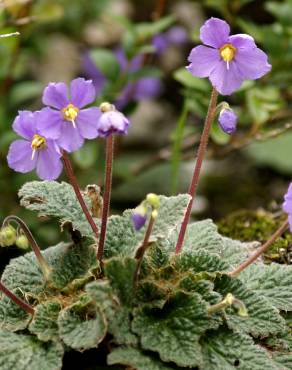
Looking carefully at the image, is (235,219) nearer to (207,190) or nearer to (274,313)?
(274,313)

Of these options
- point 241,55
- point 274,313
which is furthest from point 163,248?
point 241,55

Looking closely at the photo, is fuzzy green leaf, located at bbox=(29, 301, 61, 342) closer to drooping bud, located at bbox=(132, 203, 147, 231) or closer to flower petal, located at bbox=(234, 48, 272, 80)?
drooping bud, located at bbox=(132, 203, 147, 231)

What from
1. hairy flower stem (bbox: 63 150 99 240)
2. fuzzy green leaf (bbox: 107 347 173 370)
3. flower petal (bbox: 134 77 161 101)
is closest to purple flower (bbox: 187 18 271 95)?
hairy flower stem (bbox: 63 150 99 240)

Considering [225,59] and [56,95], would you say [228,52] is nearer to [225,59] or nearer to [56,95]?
[225,59]

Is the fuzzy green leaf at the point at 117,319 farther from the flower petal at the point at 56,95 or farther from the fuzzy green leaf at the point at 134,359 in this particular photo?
the flower petal at the point at 56,95

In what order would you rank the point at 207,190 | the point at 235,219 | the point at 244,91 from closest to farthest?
1. the point at 235,219
2. the point at 244,91
3. the point at 207,190

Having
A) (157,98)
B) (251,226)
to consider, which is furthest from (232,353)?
(157,98)
